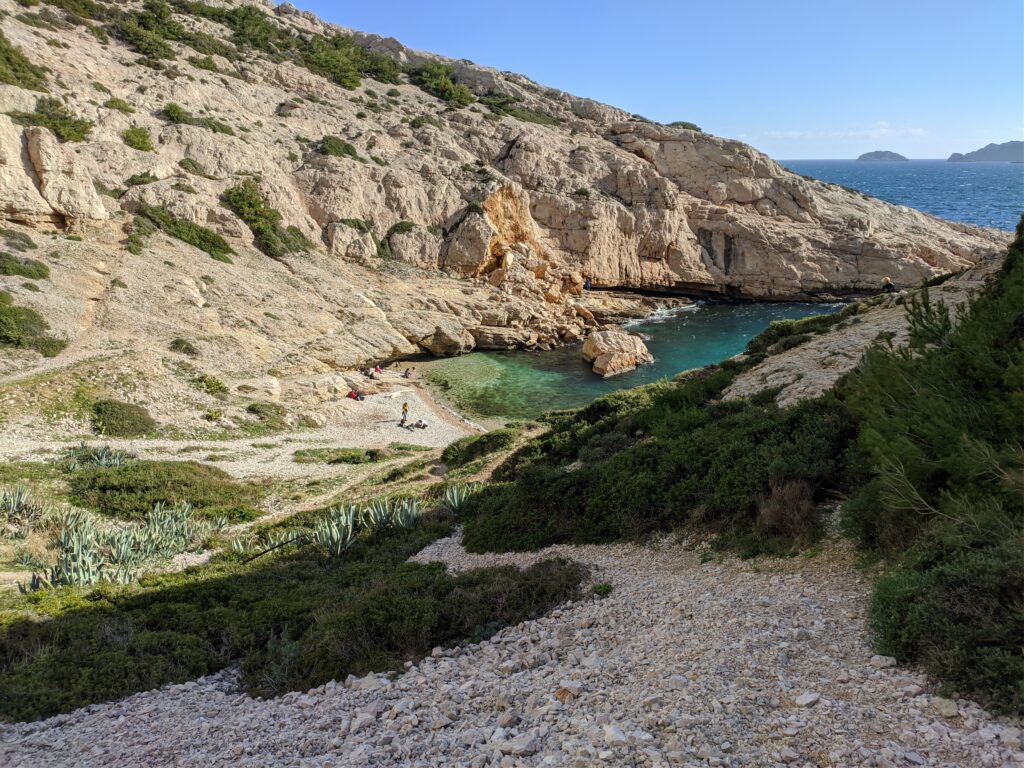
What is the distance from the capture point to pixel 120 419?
23.5m

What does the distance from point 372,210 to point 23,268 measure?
80.7ft

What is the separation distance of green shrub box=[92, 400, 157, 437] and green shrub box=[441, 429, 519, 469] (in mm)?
12617

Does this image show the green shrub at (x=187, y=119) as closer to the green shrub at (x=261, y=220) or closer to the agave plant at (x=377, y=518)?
the green shrub at (x=261, y=220)

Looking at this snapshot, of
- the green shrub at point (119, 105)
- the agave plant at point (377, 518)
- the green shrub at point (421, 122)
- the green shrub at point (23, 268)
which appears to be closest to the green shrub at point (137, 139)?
the green shrub at point (119, 105)

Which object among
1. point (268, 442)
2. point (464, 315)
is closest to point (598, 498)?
point (268, 442)

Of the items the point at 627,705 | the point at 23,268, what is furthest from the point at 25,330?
the point at 627,705

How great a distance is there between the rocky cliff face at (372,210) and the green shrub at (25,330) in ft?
2.16

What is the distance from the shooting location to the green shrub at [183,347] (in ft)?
97.7

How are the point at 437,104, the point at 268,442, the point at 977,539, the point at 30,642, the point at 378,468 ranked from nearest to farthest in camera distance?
the point at 977,539
the point at 30,642
the point at 378,468
the point at 268,442
the point at 437,104

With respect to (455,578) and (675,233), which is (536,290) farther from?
(455,578)

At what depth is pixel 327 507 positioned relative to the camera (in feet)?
55.2

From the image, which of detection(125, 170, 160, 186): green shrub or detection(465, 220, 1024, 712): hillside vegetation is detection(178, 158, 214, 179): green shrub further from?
detection(465, 220, 1024, 712): hillside vegetation

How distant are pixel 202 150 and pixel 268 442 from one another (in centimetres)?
2857

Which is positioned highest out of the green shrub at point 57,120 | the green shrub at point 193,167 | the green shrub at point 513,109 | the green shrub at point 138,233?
the green shrub at point 513,109
